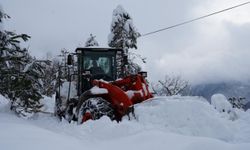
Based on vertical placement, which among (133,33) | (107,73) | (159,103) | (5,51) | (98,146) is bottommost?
(98,146)

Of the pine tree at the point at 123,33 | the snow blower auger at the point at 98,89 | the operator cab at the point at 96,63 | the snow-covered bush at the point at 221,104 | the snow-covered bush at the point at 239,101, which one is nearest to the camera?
the snow blower auger at the point at 98,89

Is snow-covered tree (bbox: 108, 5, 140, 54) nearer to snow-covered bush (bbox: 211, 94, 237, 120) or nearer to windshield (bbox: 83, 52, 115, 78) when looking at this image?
snow-covered bush (bbox: 211, 94, 237, 120)

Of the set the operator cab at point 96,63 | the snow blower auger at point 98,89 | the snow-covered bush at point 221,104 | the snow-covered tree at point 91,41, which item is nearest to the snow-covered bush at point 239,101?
the snow-covered tree at point 91,41

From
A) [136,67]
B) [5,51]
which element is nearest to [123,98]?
[5,51]

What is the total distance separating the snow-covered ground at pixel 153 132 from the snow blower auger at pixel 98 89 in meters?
0.69

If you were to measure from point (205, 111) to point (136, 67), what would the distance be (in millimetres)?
16493

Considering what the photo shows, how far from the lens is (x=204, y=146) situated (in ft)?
16.0

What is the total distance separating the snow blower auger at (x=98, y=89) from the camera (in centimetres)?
873

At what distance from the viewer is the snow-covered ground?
16.5ft

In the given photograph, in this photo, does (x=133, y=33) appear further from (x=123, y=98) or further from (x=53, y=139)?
(x=53, y=139)

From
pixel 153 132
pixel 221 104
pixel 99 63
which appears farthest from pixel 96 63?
pixel 153 132

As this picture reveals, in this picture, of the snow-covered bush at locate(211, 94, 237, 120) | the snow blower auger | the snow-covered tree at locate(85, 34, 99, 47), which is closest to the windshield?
the snow blower auger

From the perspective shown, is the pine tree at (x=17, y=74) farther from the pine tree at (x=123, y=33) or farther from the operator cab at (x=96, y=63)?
the pine tree at (x=123, y=33)

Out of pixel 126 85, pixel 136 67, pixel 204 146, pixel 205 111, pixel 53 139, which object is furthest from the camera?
pixel 136 67
